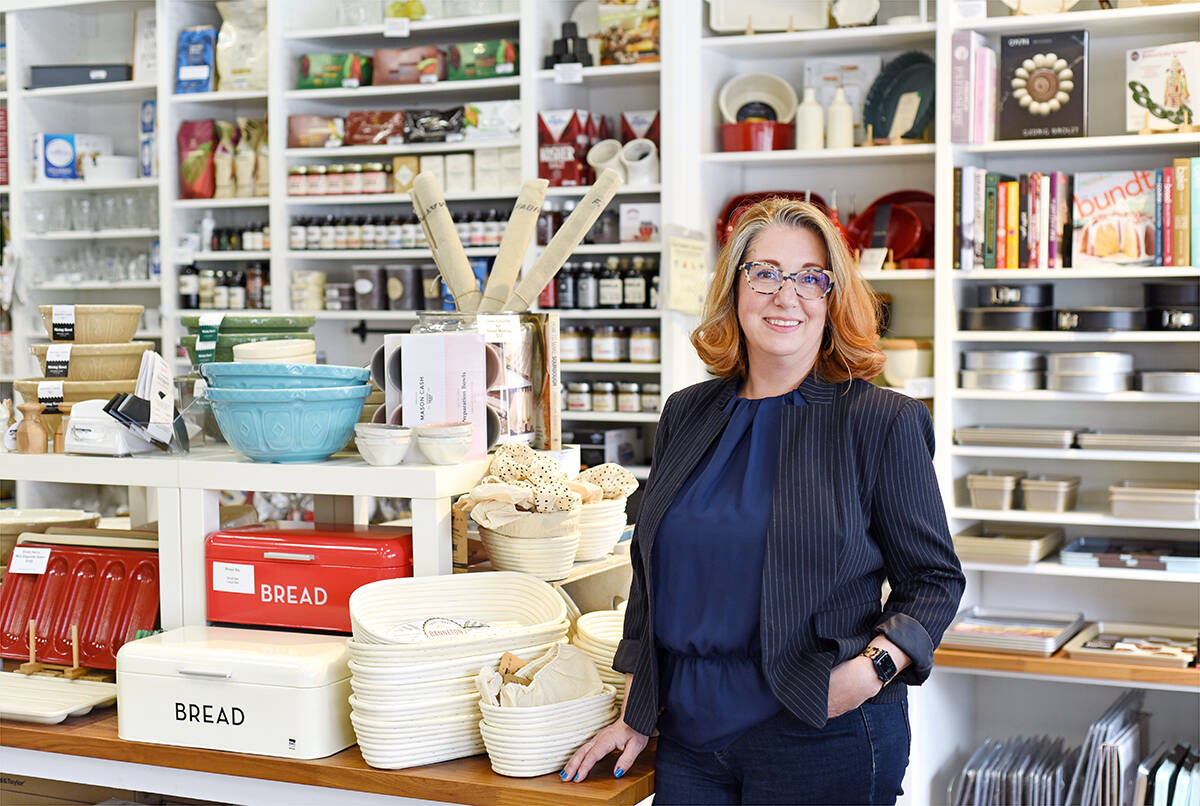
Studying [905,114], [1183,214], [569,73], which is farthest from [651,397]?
[1183,214]

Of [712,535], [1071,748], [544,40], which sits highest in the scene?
[544,40]

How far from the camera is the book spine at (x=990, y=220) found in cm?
378

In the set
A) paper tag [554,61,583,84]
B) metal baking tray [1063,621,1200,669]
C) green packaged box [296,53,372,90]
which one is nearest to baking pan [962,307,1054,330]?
metal baking tray [1063,621,1200,669]

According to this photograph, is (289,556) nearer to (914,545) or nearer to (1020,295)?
(914,545)

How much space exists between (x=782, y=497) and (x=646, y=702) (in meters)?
0.35

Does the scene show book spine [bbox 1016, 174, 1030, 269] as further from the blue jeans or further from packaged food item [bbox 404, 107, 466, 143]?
the blue jeans

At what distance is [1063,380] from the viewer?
3.74m

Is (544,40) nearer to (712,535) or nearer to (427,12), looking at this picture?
(427,12)

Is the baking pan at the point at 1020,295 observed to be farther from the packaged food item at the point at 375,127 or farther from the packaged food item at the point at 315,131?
the packaged food item at the point at 315,131

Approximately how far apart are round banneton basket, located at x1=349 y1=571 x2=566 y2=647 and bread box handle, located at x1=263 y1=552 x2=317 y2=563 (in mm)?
175

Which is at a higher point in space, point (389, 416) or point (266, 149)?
point (266, 149)

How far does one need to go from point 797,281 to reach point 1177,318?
85.7 inches

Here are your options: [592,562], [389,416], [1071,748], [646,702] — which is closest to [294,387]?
[389,416]

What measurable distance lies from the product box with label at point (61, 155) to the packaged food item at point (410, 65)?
140 centimetres
